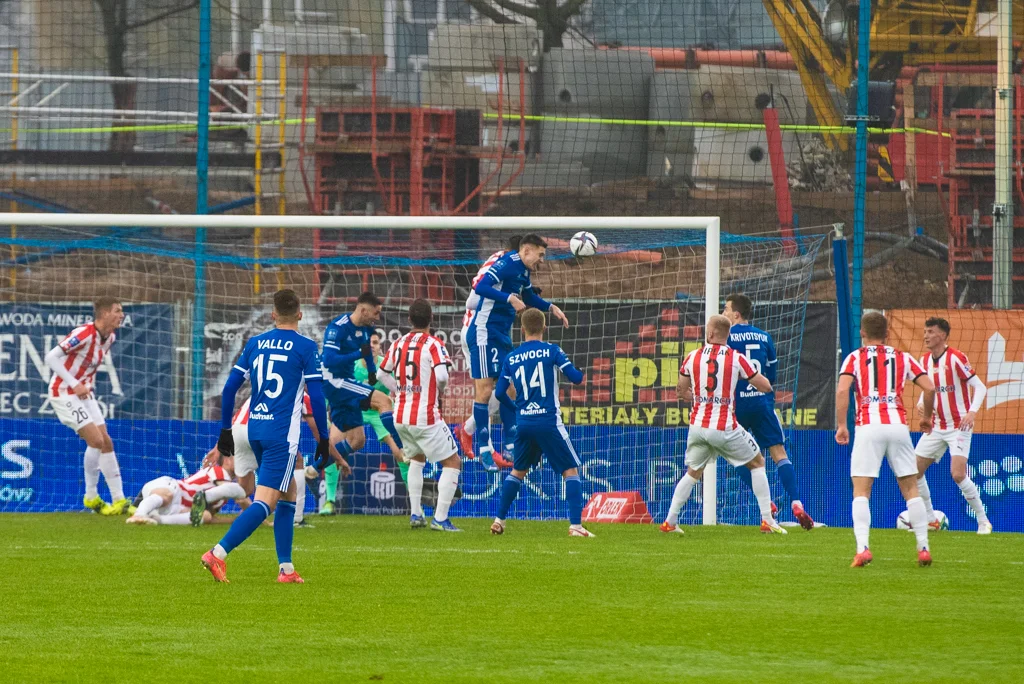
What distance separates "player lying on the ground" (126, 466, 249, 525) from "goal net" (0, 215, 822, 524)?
1.73 m

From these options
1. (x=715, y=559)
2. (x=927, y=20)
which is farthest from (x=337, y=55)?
(x=715, y=559)

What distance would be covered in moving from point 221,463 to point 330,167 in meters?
9.46

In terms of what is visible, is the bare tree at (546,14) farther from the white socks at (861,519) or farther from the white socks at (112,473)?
the white socks at (861,519)

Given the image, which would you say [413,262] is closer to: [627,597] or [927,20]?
[627,597]

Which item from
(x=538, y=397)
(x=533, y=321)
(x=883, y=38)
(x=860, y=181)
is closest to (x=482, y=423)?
(x=538, y=397)

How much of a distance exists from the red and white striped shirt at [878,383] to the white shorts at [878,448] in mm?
62

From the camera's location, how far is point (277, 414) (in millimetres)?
9172

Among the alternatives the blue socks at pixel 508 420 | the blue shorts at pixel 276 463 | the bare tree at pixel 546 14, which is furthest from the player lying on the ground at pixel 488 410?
the bare tree at pixel 546 14

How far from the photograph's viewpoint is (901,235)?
84.4 feet

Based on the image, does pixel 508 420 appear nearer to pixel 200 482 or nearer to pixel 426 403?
pixel 426 403

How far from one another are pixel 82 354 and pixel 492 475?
4.85 meters

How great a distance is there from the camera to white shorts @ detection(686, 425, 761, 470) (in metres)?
13.1

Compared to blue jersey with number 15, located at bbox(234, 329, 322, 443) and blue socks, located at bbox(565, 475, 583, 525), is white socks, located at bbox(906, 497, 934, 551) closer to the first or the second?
blue socks, located at bbox(565, 475, 583, 525)

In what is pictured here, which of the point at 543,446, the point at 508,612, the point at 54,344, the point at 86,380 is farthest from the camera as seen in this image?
the point at 54,344
